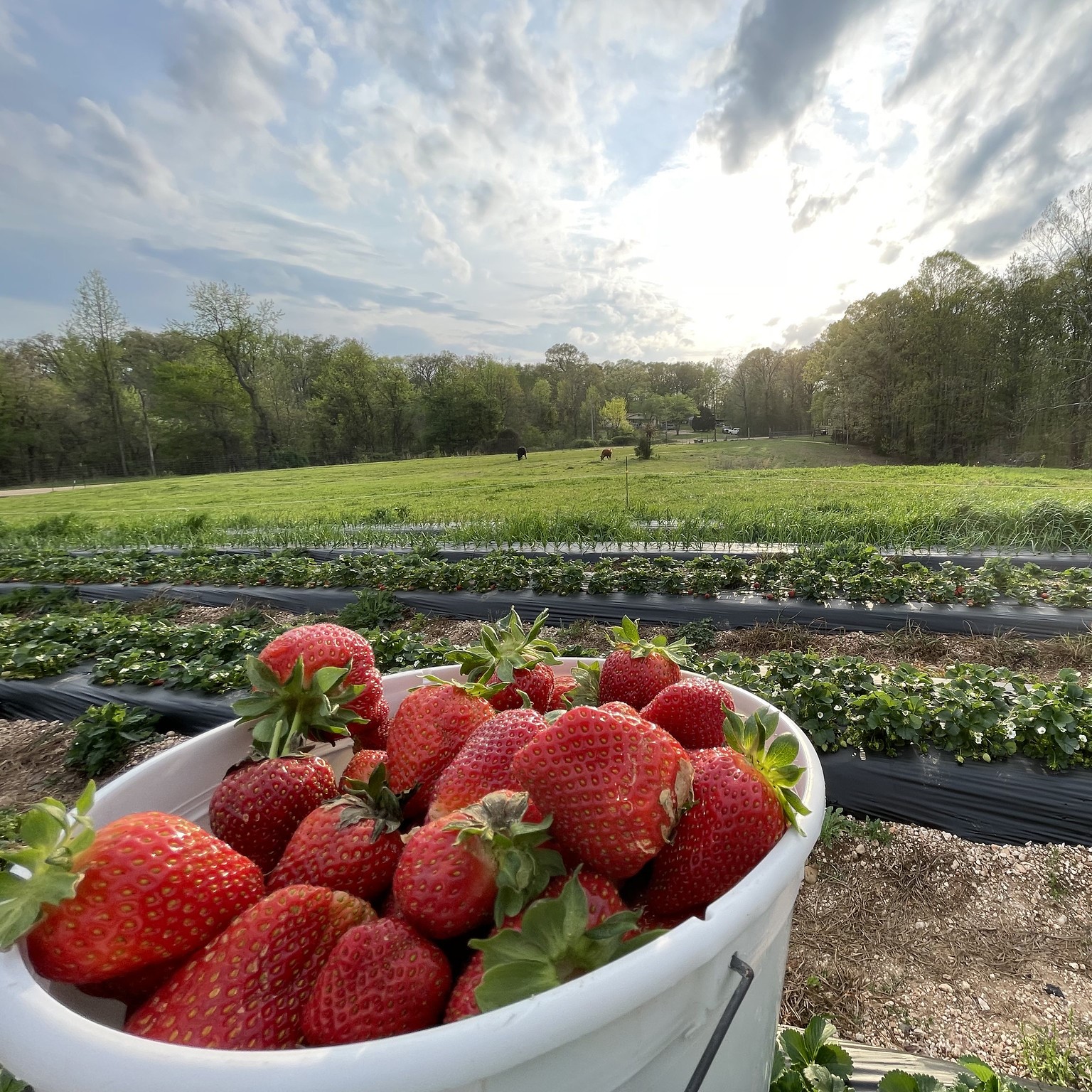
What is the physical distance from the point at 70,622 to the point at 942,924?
5301 mm

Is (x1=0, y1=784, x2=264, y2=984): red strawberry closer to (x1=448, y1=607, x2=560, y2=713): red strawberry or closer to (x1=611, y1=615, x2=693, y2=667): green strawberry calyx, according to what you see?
(x1=448, y1=607, x2=560, y2=713): red strawberry

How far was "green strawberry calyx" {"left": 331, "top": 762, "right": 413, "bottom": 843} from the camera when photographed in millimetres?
605

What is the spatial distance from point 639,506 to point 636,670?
6166 mm

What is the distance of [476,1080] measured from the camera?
33 cm

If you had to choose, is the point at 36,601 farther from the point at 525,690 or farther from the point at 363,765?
the point at 525,690

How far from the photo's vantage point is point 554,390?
125ft

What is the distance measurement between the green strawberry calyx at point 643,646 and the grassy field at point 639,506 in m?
4.65

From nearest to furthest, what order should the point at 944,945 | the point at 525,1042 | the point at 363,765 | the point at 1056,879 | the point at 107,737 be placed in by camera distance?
the point at 525,1042 → the point at 363,765 → the point at 944,945 → the point at 1056,879 → the point at 107,737

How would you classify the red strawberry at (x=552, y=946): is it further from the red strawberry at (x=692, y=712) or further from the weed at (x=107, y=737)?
the weed at (x=107, y=737)

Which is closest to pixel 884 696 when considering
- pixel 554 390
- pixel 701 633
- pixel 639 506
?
pixel 701 633

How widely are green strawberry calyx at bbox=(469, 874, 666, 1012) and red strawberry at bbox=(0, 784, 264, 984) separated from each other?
30 cm

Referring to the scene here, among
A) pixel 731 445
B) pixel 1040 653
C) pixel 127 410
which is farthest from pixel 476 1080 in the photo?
pixel 127 410

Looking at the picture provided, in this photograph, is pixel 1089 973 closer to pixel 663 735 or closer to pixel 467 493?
pixel 663 735

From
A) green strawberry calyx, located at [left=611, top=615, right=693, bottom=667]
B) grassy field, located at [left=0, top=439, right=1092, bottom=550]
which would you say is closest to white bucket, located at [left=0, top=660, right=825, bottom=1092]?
green strawberry calyx, located at [left=611, top=615, right=693, bottom=667]
